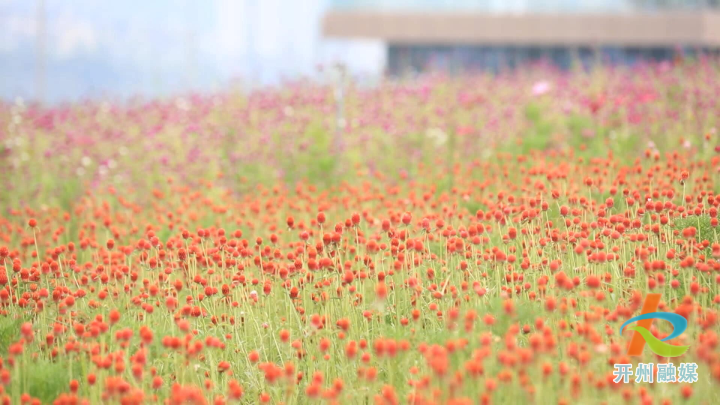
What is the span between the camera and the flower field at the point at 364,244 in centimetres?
276

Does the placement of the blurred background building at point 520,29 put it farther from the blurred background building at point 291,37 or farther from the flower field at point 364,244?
the flower field at point 364,244

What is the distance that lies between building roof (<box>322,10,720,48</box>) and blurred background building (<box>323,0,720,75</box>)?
30mm

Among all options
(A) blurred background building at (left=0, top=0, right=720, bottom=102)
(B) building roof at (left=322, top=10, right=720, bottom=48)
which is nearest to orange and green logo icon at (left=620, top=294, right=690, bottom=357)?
(A) blurred background building at (left=0, top=0, right=720, bottom=102)

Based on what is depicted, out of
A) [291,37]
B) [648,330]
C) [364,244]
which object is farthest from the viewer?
[291,37]

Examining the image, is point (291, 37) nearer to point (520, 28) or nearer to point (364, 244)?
point (520, 28)

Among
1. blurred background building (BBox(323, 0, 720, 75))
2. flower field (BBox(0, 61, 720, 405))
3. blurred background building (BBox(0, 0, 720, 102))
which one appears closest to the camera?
flower field (BBox(0, 61, 720, 405))

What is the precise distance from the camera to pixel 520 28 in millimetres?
22984

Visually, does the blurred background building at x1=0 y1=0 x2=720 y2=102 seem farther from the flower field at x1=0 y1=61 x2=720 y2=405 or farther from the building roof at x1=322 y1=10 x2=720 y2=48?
the flower field at x1=0 y1=61 x2=720 y2=405

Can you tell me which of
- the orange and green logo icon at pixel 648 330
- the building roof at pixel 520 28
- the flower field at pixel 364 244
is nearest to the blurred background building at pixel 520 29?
the building roof at pixel 520 28

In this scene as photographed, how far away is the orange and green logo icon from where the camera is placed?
283 cm

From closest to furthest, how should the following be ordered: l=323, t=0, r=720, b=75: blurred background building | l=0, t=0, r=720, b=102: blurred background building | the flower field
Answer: the flower field → l=0, t=0, r=720, b=102: blurred background building → l=323, t=0, r=720, b=75: blurred background building

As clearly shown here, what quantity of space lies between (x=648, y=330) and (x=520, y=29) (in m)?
21.4

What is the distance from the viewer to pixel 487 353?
2.37 metres

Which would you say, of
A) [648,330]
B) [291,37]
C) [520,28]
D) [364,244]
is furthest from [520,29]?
[648,330]
